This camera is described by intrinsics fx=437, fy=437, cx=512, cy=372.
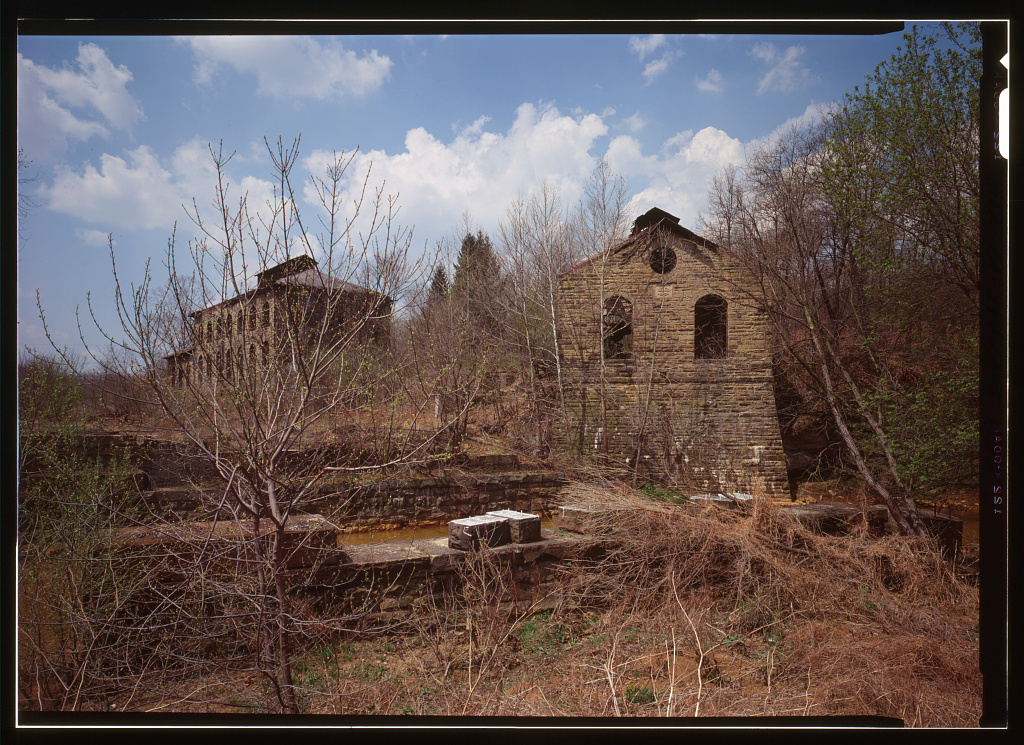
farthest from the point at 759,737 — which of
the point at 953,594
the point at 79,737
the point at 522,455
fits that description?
the point at 522,455

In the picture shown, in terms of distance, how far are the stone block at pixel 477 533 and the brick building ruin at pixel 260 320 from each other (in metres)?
2.38

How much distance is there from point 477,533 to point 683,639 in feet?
6.86

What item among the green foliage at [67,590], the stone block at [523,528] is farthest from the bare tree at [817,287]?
the green foliage at [67,590]

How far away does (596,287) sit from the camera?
359 inches

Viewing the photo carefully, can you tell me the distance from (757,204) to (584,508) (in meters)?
5.54

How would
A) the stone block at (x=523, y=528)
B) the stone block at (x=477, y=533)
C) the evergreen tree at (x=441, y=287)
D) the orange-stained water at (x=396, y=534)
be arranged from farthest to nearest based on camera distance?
the evergreen tree at (x=441, y=287) → the orange-stained water at (x=396, y=534) → the stone block at (x=523, y=528) → the stone block at (x=477, y=533)

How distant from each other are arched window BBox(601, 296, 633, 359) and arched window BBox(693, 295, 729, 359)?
133cm

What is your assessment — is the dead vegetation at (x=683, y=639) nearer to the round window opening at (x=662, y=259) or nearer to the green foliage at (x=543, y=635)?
the green foliage at (x=543, y=635)

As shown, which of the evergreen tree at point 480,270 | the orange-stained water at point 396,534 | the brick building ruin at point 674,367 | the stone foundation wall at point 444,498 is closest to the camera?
the orange-stained water at point 396,534

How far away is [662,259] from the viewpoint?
883 centimetres

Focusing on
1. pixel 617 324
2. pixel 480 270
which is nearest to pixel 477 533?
pixel 617 324

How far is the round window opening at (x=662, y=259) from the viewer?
8.79 m

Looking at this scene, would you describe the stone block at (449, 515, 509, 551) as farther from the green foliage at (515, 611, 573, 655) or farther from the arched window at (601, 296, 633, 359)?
the arched window at (601, 296, 633, 359)

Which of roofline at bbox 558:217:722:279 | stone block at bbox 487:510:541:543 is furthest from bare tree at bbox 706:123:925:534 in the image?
stone block at bbox 487:510:541:543
